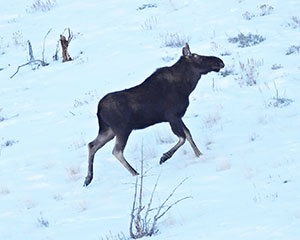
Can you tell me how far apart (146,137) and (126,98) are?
1857 millimetres

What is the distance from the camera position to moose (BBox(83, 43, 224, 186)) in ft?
31.4

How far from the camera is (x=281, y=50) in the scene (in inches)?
566

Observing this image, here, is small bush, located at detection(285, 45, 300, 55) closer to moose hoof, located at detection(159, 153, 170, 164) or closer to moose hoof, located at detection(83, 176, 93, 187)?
moose hoof, located at detection(159, 153, 170, 164)

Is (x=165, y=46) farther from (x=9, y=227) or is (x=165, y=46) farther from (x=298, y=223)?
(x=298, y=223)

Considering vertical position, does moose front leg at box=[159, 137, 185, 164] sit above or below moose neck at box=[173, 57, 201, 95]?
below

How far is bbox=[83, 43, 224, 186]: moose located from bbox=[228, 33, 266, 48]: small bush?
5352mm

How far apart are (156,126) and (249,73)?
241 centimetres

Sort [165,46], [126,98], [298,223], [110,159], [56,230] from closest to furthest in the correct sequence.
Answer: [298,223] → [56,230] → [126,98] → [110,159] → [165,46]

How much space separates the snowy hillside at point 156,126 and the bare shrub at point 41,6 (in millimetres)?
129

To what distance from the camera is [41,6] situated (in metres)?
22.7

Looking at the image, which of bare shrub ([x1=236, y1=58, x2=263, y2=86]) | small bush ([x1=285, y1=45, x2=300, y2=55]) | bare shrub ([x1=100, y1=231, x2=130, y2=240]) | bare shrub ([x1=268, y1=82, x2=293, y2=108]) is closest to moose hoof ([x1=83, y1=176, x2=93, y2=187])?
bare shrub ([x1=100, y1=231, x2=130, y2=240])

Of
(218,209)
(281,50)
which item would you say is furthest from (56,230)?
(281,50)

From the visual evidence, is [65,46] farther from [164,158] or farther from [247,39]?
[164,158]

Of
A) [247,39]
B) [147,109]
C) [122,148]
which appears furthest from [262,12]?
[122,148]
